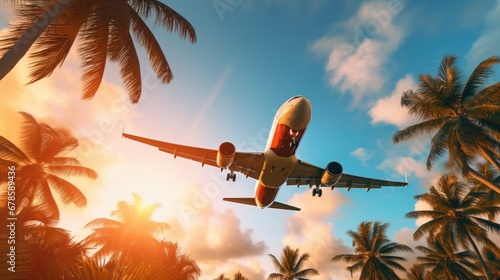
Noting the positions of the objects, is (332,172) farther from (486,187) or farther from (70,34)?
(486,187)

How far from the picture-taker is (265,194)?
2414cm

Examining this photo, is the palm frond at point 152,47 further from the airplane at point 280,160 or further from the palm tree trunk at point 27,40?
the airplane at point 280,160

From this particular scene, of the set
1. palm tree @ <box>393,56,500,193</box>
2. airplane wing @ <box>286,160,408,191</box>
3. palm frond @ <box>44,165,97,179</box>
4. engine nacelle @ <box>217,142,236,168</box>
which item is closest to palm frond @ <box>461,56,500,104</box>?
palm tree @ <box>393,56,500,193</box>

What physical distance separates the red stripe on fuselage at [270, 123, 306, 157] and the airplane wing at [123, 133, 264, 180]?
2.04m

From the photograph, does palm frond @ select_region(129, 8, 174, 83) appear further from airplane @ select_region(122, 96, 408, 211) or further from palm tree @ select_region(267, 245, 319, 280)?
palm tree @ select_region(267, 245, 319, 280)

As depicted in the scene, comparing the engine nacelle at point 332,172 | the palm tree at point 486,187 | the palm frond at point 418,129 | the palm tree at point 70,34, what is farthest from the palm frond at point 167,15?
the palm tree at point 486,187

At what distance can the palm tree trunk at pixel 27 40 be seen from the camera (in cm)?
598

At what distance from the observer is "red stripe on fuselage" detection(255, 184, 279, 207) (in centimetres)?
2363

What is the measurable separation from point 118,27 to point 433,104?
2365 cm

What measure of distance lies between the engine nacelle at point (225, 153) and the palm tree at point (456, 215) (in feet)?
84.9

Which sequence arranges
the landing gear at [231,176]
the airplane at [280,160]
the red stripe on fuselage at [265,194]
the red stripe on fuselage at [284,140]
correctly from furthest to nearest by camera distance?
1. the red stripe on fuselage at [265,194]
2. the landing gear at [231,176]
3. the red stripe on fuselage at [284,140]
4. the airplane at [280,160]

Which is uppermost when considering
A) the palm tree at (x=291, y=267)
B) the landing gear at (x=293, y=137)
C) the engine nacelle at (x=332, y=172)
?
the landing gear at (x=293, y=137)

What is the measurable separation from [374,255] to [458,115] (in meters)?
25.0

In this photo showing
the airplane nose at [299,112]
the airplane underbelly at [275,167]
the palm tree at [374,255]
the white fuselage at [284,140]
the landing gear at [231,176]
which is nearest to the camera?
the airplane nose at [299,112]
